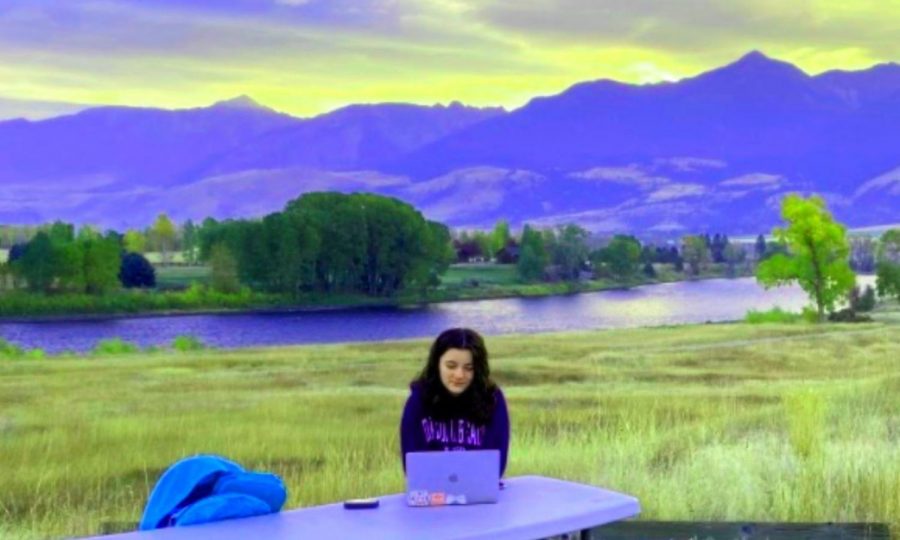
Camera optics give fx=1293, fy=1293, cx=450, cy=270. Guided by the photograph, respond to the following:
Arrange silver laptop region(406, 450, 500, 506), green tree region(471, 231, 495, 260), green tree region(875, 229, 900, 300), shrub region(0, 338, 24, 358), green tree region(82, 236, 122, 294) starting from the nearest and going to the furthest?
silver laptop region(406, 450, 500, 506)
shrub region(0, 338, 24, 358)
green tree region(82, 236, 122, 294)
green tree region(875, 229, 900, 300)
green tree region(471, 231, 495, 260)

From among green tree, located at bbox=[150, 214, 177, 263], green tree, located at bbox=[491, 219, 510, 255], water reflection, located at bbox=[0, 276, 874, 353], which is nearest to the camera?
water reflection, located at bbox=[0, 276, 874, 353]

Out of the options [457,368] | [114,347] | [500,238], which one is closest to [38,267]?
[114,347]

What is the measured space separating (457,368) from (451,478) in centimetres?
63

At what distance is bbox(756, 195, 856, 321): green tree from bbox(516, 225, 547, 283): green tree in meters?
11.6

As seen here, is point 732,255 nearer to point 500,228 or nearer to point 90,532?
point 500,228

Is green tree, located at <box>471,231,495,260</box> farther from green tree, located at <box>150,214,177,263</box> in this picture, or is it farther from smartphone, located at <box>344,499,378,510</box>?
smartphone, located at <box>344,499,378,510</box>

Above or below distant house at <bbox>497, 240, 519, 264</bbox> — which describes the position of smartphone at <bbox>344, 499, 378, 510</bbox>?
below

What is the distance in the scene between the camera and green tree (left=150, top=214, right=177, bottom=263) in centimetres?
6017

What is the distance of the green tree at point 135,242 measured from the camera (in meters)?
58.2

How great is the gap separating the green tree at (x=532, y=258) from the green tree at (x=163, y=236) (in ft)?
50.5

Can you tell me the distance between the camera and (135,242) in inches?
2378

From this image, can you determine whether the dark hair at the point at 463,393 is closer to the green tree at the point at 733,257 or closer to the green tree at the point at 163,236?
the green tree at the point at 163,236

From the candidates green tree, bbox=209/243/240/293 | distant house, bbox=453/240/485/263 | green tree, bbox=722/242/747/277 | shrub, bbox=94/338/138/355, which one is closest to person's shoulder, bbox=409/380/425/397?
shrub, bbox=94/338/138/355

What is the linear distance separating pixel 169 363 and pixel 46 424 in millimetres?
10062
